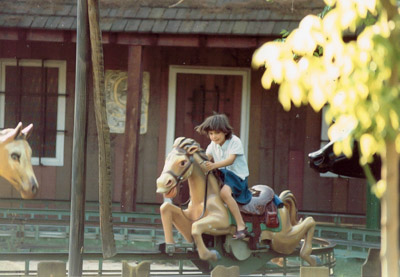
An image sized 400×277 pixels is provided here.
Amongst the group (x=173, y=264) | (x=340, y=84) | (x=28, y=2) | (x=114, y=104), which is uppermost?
(x=28, y=2)

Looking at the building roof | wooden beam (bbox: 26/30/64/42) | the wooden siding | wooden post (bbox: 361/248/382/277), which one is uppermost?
the building roof

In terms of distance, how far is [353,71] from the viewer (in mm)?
3699

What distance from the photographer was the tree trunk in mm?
3572

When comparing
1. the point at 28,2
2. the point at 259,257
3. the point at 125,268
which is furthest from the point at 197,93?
the point at 125,268

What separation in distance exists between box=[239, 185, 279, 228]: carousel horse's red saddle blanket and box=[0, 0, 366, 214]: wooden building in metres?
6.76

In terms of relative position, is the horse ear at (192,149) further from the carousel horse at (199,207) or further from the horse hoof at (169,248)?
the horse hoof at (169,248)

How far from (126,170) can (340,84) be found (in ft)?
37.5

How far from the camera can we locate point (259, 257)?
9.05 metres

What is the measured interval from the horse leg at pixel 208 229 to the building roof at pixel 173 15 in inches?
241

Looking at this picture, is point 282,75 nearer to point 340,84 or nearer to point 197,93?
point 340,84

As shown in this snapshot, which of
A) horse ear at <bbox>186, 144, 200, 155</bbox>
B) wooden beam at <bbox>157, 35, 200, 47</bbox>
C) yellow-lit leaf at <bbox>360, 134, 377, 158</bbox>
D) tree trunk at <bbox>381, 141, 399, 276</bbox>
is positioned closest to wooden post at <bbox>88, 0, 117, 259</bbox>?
horse ear at <bbox>186, 144, 200, 155</bbox>

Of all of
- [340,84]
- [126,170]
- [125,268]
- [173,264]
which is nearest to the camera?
[340,84]

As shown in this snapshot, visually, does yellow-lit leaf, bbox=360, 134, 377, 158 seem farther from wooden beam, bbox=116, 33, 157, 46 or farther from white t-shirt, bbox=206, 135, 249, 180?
wooden beam, bbox=116, 33, 157, 46

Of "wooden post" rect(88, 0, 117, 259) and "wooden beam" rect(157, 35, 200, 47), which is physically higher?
"wooden beam" rect(157, 35, 200, 47)
